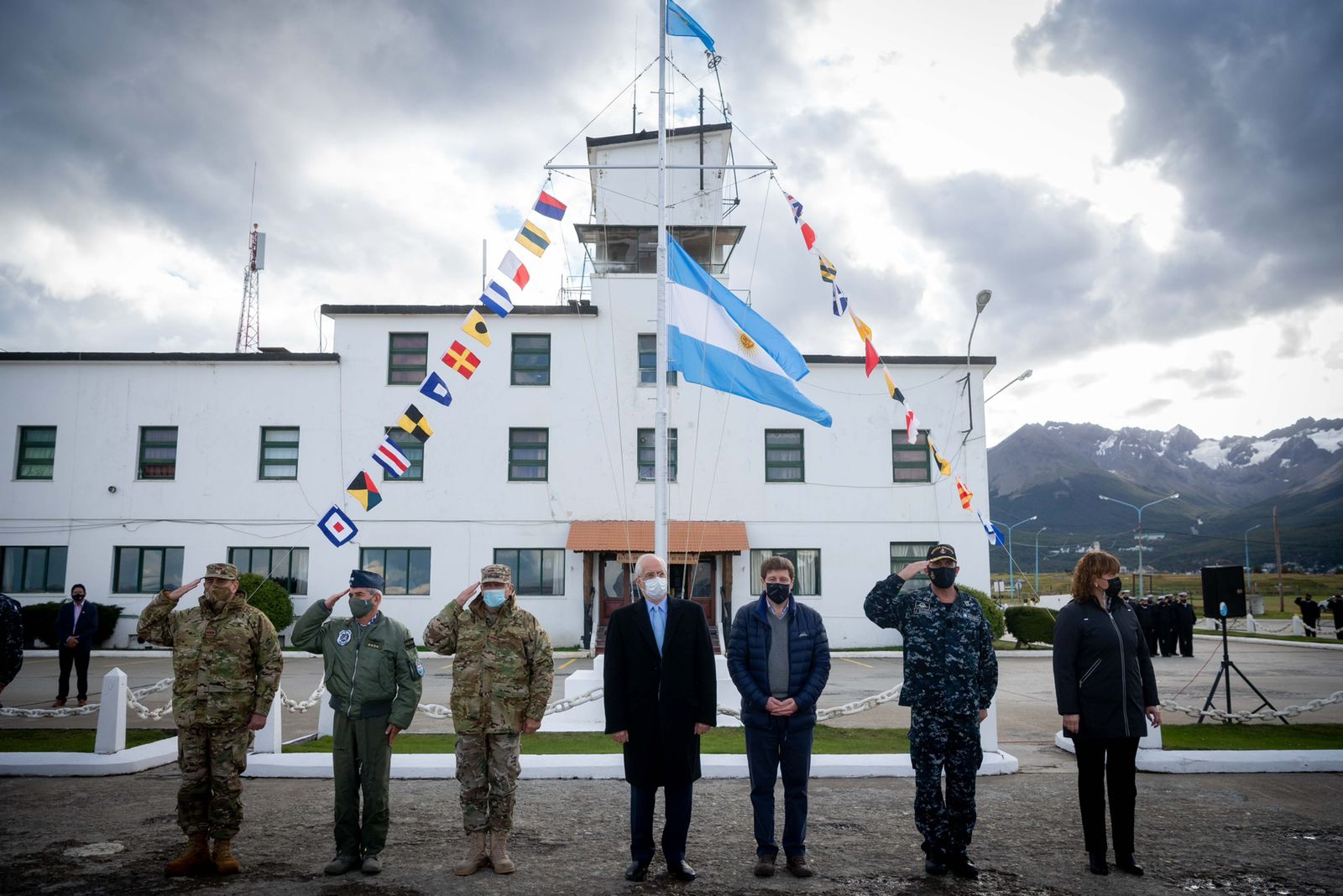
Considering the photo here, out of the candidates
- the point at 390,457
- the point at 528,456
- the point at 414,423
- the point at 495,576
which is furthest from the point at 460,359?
the point at 528,456

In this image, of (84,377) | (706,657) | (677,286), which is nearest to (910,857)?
(706,657)

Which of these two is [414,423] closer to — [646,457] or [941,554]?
[941,554]

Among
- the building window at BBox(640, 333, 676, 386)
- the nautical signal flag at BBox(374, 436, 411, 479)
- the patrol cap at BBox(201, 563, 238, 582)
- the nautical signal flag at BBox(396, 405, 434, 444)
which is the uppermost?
the building window at BBox(640, 333, 676, 386)

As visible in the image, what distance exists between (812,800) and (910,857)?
184 centimetres

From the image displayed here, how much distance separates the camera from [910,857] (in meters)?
6.19

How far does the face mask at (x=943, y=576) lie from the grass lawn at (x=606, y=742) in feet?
14.8

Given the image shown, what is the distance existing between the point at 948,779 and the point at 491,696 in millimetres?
3112

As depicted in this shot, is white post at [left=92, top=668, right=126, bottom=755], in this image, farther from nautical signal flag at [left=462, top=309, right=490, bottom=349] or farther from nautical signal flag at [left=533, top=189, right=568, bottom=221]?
nautical signal flag at [left=533, top=189, right=568, bottom=221]

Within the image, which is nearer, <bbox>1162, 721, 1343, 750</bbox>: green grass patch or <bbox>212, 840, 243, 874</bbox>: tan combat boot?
<bbox>212, 840, 243, 874</bbox>: tan combat boot

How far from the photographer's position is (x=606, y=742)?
10.6m

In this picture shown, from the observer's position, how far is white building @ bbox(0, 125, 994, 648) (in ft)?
82.4

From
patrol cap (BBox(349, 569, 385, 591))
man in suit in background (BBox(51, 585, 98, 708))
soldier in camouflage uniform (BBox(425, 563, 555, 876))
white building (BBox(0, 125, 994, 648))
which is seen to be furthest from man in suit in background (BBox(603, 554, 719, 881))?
white building (BBox(0, 125, 994, 648))

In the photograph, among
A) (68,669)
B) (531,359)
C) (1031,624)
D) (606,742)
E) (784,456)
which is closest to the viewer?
(606,742)

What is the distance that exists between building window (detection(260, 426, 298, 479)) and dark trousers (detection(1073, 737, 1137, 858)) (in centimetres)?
2375
